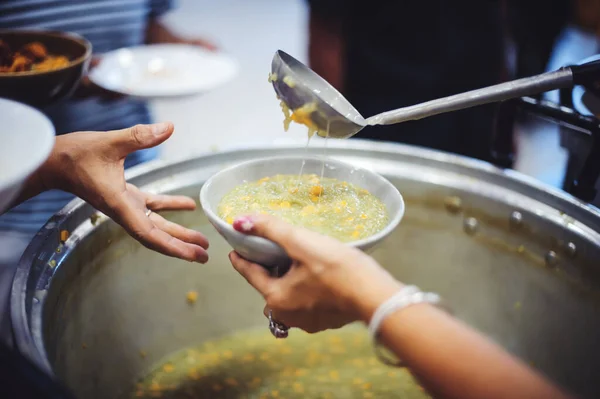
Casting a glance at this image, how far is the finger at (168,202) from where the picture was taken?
1.32 metres

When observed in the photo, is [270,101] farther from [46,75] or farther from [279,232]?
[279,232]

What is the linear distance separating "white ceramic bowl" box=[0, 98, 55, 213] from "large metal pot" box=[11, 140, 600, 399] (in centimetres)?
36

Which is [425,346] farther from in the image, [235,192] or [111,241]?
[111,241]

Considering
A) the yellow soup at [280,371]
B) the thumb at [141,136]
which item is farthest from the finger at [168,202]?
the yellow soup at [280,371]

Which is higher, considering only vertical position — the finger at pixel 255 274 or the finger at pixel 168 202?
the finger at pixel 255 274

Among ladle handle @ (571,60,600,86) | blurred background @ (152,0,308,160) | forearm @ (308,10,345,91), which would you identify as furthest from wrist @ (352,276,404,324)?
forearm @ (308,10,345,91)

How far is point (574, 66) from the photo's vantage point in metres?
1.09

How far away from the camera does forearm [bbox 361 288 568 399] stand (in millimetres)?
746

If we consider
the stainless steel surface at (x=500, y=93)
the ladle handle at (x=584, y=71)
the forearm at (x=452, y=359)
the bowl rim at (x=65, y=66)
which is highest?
the ladle handle at (x=584, y=71)

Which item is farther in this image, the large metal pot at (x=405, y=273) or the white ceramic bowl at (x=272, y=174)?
the large metal pot at (x=405, y=273)

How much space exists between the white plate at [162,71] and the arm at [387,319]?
3.92 feet

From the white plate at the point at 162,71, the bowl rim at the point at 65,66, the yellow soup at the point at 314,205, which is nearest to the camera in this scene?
the yellow soup at the point at 314,205

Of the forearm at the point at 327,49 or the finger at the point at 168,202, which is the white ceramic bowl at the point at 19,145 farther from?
the forearm at the point at 327,49

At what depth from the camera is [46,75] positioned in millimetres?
1393
